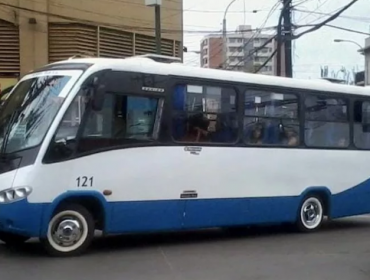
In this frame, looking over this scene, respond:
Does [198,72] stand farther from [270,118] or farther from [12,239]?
[12,239]

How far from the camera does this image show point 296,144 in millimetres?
14508

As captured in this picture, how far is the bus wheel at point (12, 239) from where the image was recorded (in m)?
12.1

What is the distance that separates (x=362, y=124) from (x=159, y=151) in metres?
5.37

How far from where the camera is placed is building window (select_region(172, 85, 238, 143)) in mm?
12586

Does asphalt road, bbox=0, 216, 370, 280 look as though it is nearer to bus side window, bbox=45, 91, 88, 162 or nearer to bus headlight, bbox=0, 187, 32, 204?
bus headlight, bbox=0, 187, 32, 204

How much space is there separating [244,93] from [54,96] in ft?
11.7

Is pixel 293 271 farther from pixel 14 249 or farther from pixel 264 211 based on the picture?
pixel 14 249

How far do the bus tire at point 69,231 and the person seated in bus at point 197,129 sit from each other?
2.16 m

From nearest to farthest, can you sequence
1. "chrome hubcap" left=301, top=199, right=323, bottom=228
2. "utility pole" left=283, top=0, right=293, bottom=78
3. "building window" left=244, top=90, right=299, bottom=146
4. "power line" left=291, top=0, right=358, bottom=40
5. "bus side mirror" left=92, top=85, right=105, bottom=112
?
"bus side mirror" left=92, top=85, right=105, bottom=112
"building window" left=244, top=90, right=299, bottom=146
"chrome hubcap" left=301, top=199, right=323, bottom=228
"power line" left=291, top=0, right=358, bottom=40
"utility pole" left=283, top=0, right=293, bottom=78

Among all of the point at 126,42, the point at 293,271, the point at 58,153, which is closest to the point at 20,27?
the point at 126,42

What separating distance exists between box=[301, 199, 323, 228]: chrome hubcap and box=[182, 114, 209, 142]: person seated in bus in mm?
2963

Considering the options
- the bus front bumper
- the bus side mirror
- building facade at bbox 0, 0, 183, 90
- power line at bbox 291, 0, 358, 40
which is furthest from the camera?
building facade at bbox 0, 0, 183, 90

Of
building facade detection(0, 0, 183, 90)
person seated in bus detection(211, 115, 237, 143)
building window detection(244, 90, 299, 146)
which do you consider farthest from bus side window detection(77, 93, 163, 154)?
building facade detection(0, 0, 183, 90)

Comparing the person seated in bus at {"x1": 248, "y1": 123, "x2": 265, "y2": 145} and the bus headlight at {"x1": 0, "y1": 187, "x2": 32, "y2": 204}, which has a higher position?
the person seated in bus at {"x1": 248, "y1": 123, "x2": 265, "y2": 145}
